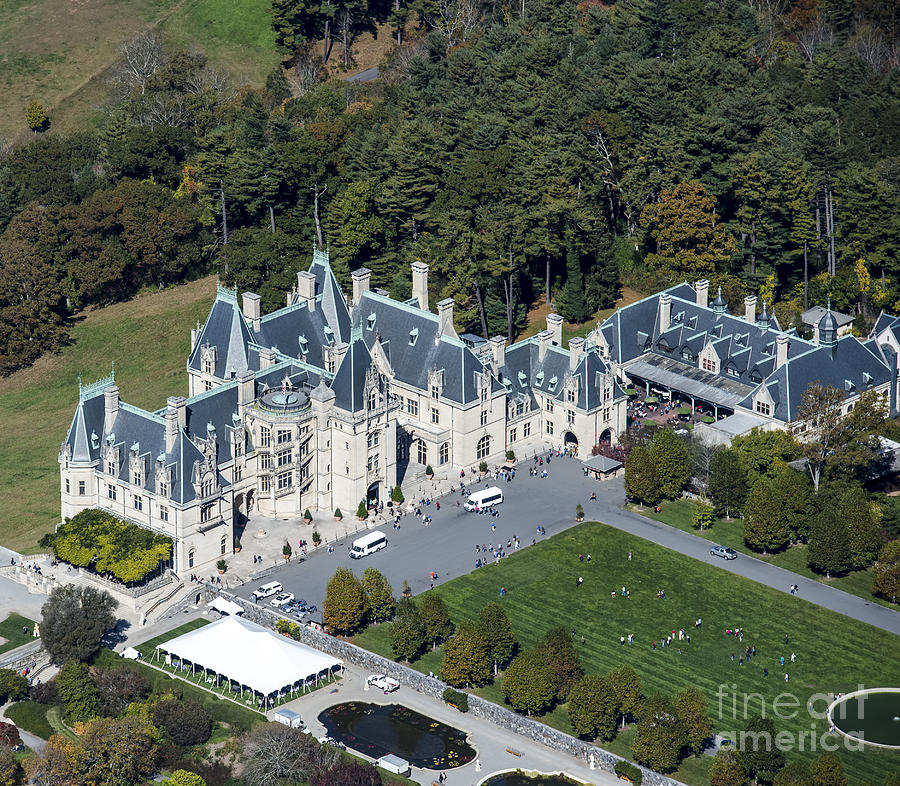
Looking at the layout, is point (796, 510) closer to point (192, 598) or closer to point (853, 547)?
point (853, 547)

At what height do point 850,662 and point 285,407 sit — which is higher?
point 285,407

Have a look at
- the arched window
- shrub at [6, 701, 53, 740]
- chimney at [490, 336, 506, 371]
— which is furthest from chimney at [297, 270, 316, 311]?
shrub at [6, 701, 53, 740]

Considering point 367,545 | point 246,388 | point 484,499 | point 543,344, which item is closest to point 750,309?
point 543,344

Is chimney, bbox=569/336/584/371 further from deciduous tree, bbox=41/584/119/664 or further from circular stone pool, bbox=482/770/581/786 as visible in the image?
circular stone pool, bbox=482/770/581/786

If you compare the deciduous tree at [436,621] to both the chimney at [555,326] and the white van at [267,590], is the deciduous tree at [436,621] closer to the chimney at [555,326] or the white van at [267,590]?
the white van at [267,590]

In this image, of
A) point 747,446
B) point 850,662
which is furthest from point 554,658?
point 747,446

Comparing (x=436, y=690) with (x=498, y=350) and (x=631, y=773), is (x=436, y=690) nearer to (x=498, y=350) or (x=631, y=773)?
(x=631, y=773)
